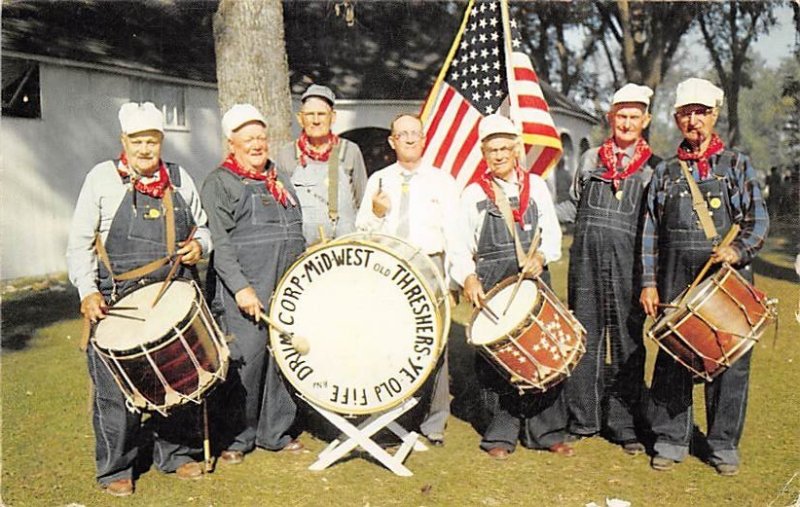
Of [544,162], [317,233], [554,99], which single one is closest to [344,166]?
[317,233]

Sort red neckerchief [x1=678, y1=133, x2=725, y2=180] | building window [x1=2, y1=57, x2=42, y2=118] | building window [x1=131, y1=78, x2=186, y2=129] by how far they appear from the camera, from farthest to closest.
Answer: building window [x1=131, y1=78, x2=186, y2=129] < building window [x1=2, y1=57, x2=42, y2=118] < red neckerchief [x1=678, y1=133, x2=725, y2=180]

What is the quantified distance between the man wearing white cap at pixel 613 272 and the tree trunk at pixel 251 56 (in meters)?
3.16

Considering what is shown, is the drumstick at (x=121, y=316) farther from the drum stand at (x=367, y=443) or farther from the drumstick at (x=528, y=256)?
the drumstick at (x=528, y=256)

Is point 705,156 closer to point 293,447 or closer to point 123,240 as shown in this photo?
point 293,447

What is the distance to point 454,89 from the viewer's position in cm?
616

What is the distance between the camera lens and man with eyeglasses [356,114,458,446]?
494 cm

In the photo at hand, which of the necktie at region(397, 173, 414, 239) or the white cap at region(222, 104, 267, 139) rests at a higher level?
the white cap at region(222, 104, 267, 139)

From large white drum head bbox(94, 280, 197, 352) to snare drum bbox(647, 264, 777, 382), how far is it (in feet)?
9.11

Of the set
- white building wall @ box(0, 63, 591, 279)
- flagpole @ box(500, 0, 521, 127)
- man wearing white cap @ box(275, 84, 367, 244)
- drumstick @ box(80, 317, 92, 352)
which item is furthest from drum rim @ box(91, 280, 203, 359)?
white building wall @ box(0, 63, 591, 279)

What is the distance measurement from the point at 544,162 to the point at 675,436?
7.56 ft

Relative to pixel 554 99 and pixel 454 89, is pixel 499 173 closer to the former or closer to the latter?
pixel 454 89

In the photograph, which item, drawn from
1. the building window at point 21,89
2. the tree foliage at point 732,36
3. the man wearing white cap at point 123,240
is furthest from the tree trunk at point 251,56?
the tree foliage at point 732,36

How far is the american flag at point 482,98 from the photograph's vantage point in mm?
5766

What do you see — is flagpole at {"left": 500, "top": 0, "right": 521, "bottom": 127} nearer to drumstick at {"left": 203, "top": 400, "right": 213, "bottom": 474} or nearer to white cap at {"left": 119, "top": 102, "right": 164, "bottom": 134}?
white cap at {"left": 119, "top": 102, "right": 164, "bottom": 134}
